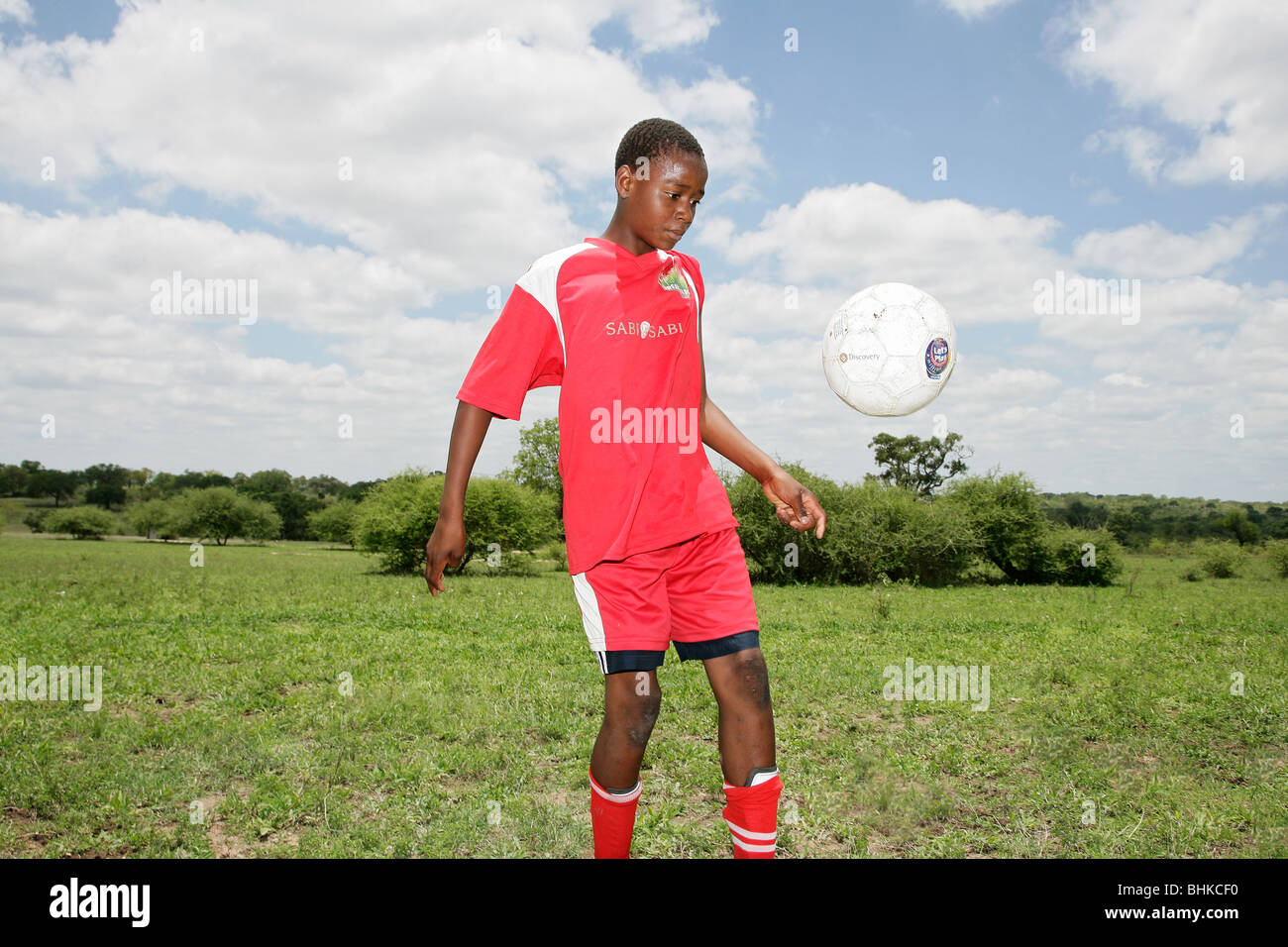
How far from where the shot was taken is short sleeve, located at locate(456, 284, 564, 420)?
2.49m

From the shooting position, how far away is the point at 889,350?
4.41m

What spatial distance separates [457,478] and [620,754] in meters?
1.00

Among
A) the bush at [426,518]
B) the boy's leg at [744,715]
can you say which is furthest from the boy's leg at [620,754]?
the bush at [426,518]

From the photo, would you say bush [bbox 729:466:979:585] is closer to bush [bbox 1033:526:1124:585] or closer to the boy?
bush [bbox 1033:526:1124:585]

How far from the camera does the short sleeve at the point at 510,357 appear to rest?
2.49m

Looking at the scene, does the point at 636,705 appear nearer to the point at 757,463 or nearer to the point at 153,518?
Answer: the point at 757,463

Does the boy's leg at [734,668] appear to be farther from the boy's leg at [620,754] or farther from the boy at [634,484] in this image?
the boy's leg at [620,754]

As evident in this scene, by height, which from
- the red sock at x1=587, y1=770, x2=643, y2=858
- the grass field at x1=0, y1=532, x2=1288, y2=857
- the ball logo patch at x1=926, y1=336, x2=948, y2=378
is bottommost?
the grass field at x1=0, y1=532, x2=1288, y2=857

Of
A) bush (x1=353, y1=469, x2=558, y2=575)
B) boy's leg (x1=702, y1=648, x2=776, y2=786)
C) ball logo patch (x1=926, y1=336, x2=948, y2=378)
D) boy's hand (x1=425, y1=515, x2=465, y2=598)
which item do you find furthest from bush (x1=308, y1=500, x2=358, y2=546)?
boy's leg (x1=702, y1=648, x2=776, y2=786)

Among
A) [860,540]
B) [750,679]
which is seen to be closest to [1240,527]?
[860,540]
